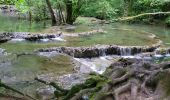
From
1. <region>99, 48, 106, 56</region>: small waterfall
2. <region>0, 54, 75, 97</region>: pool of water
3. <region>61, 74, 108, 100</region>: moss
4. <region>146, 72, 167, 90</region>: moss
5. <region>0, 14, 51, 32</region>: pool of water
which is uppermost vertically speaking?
<region>146, 72, 167, 90</region>: moss

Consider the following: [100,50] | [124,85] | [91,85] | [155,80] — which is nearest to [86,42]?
[100,50]

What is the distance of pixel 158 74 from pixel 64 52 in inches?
485

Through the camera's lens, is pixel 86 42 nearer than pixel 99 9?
Yes

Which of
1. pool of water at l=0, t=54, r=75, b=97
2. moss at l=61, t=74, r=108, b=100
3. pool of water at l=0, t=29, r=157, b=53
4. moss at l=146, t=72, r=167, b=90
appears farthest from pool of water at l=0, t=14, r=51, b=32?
moss at l=146, t=72, r=167, b=90

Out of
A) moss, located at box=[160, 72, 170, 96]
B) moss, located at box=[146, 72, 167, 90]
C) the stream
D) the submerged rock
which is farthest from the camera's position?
the submerged rock

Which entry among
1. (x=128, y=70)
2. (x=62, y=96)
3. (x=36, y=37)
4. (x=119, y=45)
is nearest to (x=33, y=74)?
(x=62, y=96)

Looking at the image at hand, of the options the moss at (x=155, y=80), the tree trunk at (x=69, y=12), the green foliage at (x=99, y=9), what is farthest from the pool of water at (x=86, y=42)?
the moss at (x=155, y=80)

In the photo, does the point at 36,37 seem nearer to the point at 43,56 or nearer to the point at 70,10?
the point at 43,56

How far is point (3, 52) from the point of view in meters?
18.2

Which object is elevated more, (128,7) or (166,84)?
(166,84)

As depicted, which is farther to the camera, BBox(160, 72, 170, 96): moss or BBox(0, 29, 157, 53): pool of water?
BBox(0, 29, 157, 53): pool of water

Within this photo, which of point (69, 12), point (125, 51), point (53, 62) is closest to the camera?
point (53, 62)

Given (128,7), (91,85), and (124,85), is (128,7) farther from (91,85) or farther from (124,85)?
(124,85)

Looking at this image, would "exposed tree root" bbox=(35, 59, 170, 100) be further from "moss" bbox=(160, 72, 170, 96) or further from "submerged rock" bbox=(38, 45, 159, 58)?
"submerged rock" bbox=(38, 45, 159, 58)
